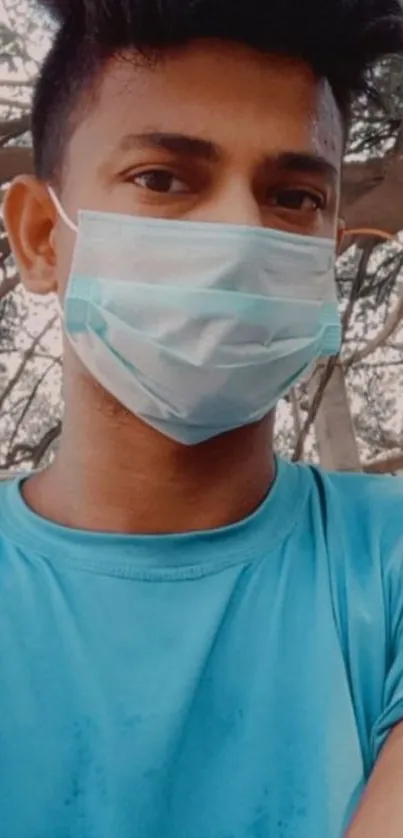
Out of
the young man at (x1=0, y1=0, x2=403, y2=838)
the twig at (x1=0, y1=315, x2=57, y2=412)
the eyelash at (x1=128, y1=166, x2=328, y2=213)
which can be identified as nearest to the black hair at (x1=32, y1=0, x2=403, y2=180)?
the young man at (x1=0, y1=0, x2=403, y2=838)

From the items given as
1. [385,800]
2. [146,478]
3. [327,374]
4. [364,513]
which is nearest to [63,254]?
[146,478]

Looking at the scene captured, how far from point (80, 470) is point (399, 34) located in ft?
1.98

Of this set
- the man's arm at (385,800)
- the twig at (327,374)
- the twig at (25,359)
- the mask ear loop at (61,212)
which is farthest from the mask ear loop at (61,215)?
the twig at (25,359)

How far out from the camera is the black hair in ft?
3.65

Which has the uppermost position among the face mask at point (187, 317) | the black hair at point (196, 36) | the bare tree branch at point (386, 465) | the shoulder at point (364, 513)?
the black hair at point (196, 36)

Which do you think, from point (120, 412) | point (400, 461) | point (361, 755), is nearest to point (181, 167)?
point (120, 412)

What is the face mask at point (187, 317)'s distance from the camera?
1.05m

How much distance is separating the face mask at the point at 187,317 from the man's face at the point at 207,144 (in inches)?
1.2

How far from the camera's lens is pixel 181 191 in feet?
3.57

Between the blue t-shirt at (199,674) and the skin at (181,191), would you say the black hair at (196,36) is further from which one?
the blue t-shirt at (199,674)

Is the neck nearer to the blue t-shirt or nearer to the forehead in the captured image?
the blue t-shirt

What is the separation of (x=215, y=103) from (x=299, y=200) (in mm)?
135

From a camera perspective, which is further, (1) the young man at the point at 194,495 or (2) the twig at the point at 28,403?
(2) the twig at the point at 28,403

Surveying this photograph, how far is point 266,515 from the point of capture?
1.12 metres
